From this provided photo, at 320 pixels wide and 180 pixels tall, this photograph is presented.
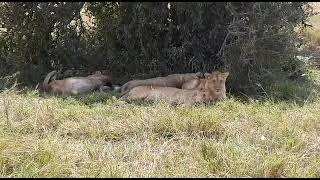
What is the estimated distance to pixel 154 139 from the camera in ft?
17.7

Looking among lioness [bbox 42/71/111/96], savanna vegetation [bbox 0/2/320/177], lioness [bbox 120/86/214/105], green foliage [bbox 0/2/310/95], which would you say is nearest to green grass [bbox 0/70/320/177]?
savanna vegetation [bbox 0/2/320/177]

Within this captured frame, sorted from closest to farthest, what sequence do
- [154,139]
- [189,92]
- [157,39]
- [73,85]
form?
[154,139], [189,92], [73,85], [157,39]

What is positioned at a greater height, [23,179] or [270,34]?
[270,34]

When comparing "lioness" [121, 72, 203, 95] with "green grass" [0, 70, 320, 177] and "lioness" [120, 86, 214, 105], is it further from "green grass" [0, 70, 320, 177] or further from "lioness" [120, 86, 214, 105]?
"green grass" [0, 70, 320, 177]

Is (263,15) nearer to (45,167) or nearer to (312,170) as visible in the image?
(312,170)

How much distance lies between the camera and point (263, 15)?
24.8 ft

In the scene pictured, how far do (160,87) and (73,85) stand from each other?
1.48 m

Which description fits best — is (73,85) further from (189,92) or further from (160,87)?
(189,92)

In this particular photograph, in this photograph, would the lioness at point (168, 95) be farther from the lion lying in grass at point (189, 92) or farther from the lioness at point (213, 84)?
the lioness at point (213, 84)

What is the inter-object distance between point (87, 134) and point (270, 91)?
3.55 m

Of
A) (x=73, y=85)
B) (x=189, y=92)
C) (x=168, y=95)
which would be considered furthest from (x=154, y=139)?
(x=73, y=85)

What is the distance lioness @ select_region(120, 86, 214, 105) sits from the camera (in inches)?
279

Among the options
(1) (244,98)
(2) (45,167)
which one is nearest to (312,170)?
(2) (45,167)

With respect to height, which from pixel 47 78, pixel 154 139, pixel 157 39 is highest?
pixel 157 39
